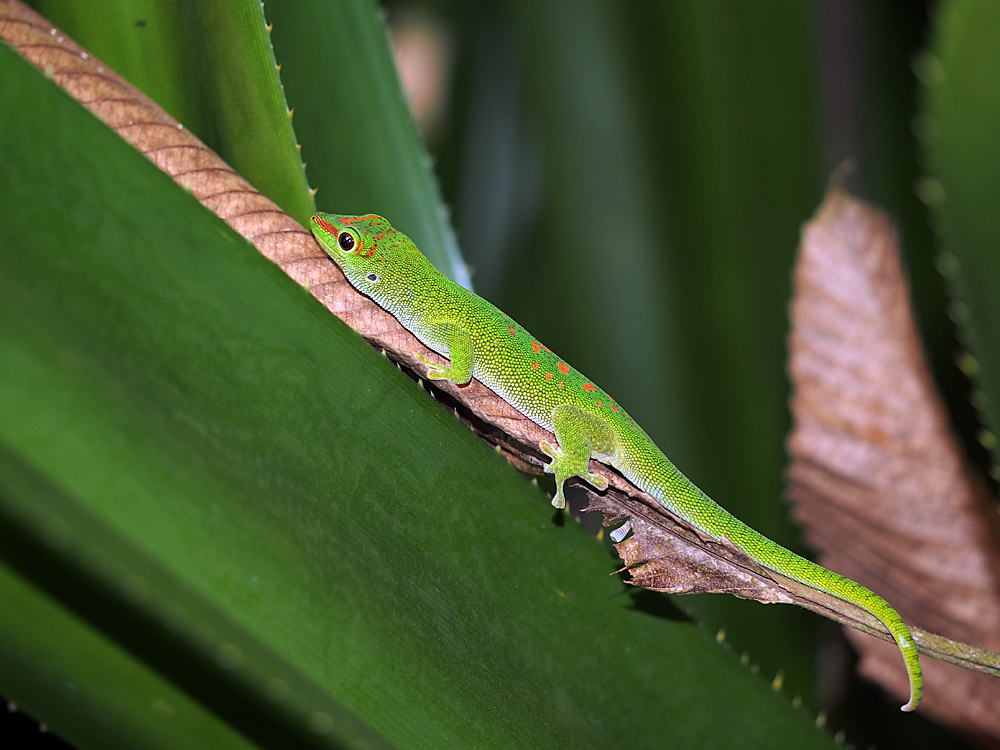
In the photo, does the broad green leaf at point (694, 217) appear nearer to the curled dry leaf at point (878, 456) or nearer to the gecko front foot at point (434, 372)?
the curled dry leaf at point (878, 456)

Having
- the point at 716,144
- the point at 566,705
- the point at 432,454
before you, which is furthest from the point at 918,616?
the point at 432,454

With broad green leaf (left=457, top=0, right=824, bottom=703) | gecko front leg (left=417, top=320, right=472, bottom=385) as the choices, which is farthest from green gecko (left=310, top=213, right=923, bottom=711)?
broad green leaf (left=457, top=0, right=824, bottom=703)

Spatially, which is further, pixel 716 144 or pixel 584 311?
pixel 584 311

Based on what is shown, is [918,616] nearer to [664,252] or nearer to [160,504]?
[664,252]

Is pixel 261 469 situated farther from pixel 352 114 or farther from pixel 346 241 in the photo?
pixel 352 114

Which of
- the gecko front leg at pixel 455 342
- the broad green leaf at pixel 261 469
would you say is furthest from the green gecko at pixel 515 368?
the broad green leaf at pixel 261 469

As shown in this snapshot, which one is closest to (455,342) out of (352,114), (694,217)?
(352,114)
